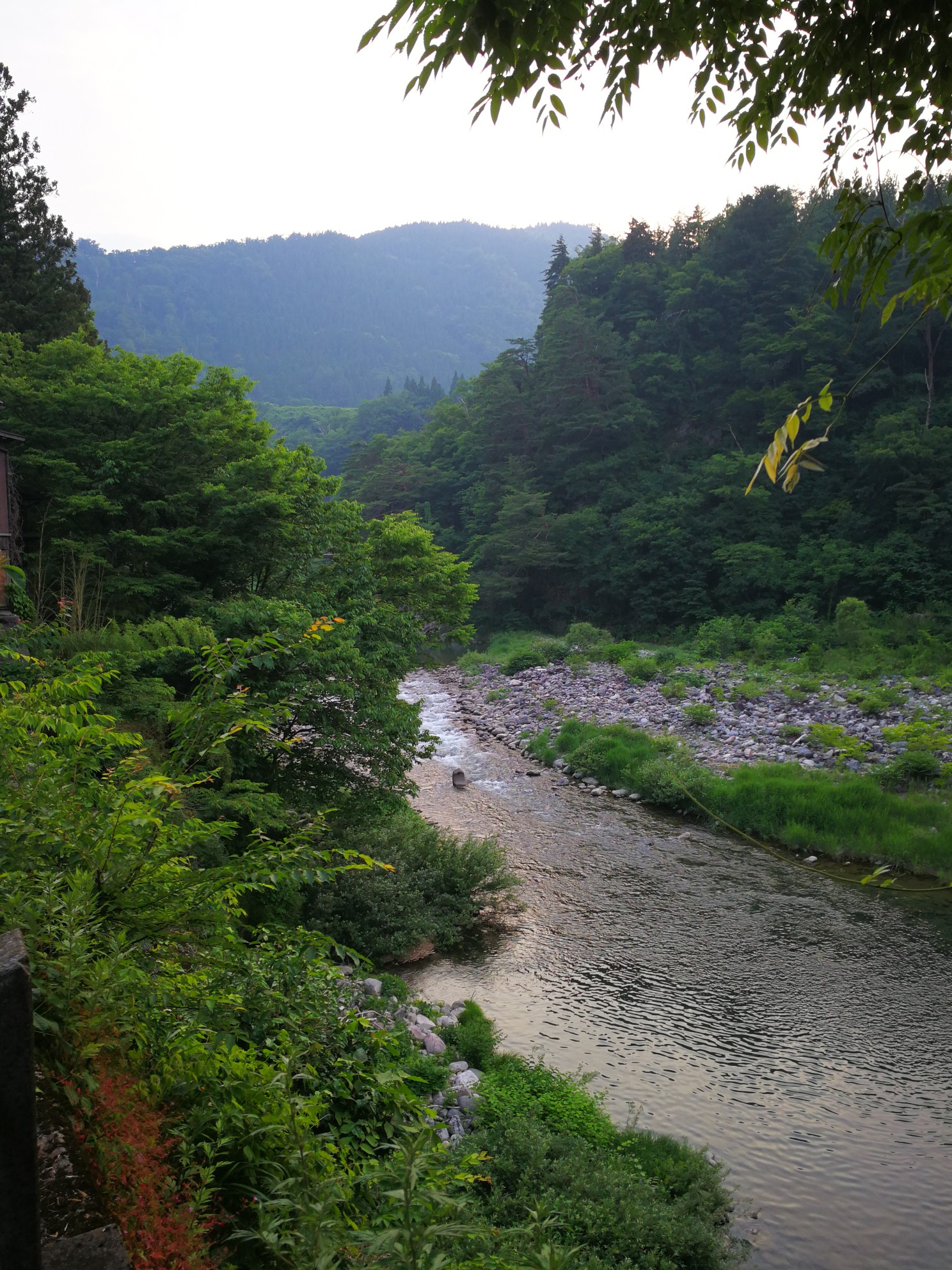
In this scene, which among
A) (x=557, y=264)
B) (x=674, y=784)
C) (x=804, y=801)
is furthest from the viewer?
(x=557, y=264)

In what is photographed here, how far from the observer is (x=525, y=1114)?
6180mm

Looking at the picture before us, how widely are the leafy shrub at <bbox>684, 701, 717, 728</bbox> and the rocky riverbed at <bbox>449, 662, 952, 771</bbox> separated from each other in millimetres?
90

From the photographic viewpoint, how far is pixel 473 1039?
7.31m

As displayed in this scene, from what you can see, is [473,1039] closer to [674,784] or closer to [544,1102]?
[544,1102]

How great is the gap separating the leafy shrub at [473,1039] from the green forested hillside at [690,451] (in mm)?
24263

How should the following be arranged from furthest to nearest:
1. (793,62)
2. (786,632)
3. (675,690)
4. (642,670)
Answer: (786,632)
(642,670)
(675,690)
(793,62)

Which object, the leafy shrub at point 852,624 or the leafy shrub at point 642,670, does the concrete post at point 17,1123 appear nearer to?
the leafy shrub at point 642,670

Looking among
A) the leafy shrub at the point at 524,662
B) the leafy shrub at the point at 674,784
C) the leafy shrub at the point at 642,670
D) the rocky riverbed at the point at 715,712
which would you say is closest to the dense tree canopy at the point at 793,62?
the leafy shrub at the point at 674,784

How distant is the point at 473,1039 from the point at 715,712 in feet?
44.1

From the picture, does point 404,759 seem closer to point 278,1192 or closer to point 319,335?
point 278,1192

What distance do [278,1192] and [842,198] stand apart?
3.64 meters

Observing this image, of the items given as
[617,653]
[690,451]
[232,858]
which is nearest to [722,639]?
[617,653]

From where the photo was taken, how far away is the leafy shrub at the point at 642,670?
23859 millimetres

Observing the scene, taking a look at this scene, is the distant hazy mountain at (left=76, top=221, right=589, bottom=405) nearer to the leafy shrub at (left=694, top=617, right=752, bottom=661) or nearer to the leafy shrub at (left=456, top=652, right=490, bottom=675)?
the leafy shrub at (left=456, top=652, right=490, bottom=675)
